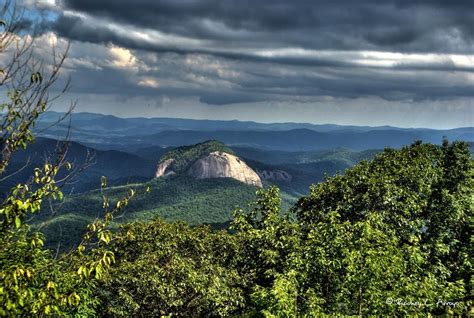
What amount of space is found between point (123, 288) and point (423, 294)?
94.7 feet

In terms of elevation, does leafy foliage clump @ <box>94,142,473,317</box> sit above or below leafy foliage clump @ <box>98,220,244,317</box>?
above

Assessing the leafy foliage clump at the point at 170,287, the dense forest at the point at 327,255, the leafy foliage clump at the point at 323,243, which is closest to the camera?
the dense forest at the point at 327,255

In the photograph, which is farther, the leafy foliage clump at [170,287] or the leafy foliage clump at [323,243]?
the leafy foliage clump at [170,287]

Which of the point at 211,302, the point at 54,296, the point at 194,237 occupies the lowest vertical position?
the point at 211,302

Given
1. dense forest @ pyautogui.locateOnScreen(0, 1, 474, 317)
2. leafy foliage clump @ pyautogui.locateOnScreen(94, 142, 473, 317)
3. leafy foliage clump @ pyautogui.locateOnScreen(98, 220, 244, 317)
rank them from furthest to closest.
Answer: leafy foliage clump @ pyautogui.locateOnScreen(98, 220, 244, 317), leafy foliage clump @ pyautogui.locateOnScreen(94, 142, 473, 317), dense forest @ pyautogui.locateOnScreen(0, 1, 474, 317)

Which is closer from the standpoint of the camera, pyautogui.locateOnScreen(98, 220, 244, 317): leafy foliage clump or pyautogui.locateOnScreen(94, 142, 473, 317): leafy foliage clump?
pyautogui.locateOnScreen(94, 142, 473, 317): leafy foliage clump

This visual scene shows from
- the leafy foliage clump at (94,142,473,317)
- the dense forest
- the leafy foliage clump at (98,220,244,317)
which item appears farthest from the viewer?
the leafy foliage clump at (98,220,244,317)

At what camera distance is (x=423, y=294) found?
73.2ft

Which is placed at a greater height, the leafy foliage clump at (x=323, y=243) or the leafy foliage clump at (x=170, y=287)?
the leafy foliage clump at (x=323, y=243)

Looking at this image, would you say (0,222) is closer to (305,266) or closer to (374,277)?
(374,277)

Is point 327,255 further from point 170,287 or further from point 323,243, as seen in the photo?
point 170,287

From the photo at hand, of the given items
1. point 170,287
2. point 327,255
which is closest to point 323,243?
point 327,255

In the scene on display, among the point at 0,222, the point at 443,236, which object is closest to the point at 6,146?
the point at 0,222

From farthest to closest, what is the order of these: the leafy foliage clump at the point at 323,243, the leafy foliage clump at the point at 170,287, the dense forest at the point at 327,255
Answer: the leafy foliage clump at the point at 170,287, the leafy foliage clump at the point at 323,243, the dense forest at the point at 327,255
